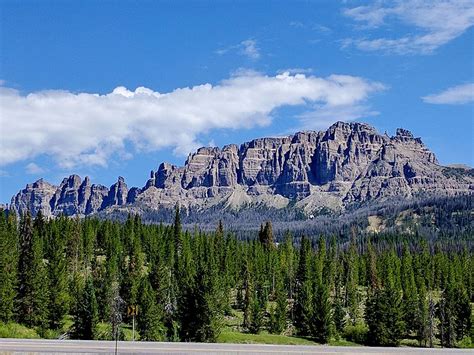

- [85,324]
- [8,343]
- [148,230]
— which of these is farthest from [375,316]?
[148,230]

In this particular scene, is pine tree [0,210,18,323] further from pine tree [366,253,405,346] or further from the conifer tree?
pine tree [366,253,405,346]

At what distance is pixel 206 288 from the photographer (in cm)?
8000

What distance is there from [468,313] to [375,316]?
23.7 m

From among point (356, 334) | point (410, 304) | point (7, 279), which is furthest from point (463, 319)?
point (7, 279)

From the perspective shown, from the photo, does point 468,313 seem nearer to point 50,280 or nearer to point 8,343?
point 50,280

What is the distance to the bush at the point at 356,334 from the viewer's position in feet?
339

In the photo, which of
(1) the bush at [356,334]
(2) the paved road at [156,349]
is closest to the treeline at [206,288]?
(1) the bush at [356,334]

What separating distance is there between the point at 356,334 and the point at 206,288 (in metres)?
37.9

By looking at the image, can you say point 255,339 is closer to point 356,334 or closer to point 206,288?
point 206,288

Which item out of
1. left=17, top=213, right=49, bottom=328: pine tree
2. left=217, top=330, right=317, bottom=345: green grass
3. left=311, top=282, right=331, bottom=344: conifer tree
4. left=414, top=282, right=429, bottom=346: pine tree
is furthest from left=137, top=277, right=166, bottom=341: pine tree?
left=414, top=282, right=429, bottom=346: pine tree

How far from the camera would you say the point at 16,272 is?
8831 cm

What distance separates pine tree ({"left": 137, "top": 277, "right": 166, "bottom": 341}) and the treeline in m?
0.14

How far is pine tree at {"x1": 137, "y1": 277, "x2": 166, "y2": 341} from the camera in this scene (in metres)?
82.1

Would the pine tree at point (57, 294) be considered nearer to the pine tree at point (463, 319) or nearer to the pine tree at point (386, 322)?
the pine tree at point (386, 322)
